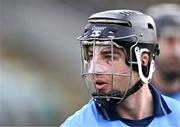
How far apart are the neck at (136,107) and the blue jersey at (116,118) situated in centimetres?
2

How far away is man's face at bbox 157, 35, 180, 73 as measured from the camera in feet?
13.4

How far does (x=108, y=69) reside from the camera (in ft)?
9.93

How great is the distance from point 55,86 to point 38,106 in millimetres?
651

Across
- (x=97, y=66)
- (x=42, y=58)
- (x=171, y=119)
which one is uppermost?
(x=97, y=66)

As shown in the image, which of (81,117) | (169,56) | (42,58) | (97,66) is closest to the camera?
(97,66)

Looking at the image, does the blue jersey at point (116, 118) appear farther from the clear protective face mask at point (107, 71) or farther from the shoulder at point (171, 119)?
the clear protective face mask at point (107, 71)

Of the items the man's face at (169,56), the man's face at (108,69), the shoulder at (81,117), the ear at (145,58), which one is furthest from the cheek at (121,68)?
the man's face at (169,56)

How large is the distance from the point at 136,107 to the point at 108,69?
0.24 meters

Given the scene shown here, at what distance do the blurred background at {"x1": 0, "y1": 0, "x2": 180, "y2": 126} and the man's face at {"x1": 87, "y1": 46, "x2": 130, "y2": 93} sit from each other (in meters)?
5.03

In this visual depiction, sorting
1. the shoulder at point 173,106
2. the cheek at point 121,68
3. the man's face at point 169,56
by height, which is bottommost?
the shoulder at point 173,106

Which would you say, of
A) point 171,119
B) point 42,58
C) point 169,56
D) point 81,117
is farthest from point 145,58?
point 42,58

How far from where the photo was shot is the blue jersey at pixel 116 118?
3.11 m

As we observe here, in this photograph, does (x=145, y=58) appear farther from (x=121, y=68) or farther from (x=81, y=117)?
(x=81, y=117)

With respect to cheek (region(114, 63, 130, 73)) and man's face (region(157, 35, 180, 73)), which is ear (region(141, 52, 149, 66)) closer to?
cheek (region(114, 63, 130, 73))
